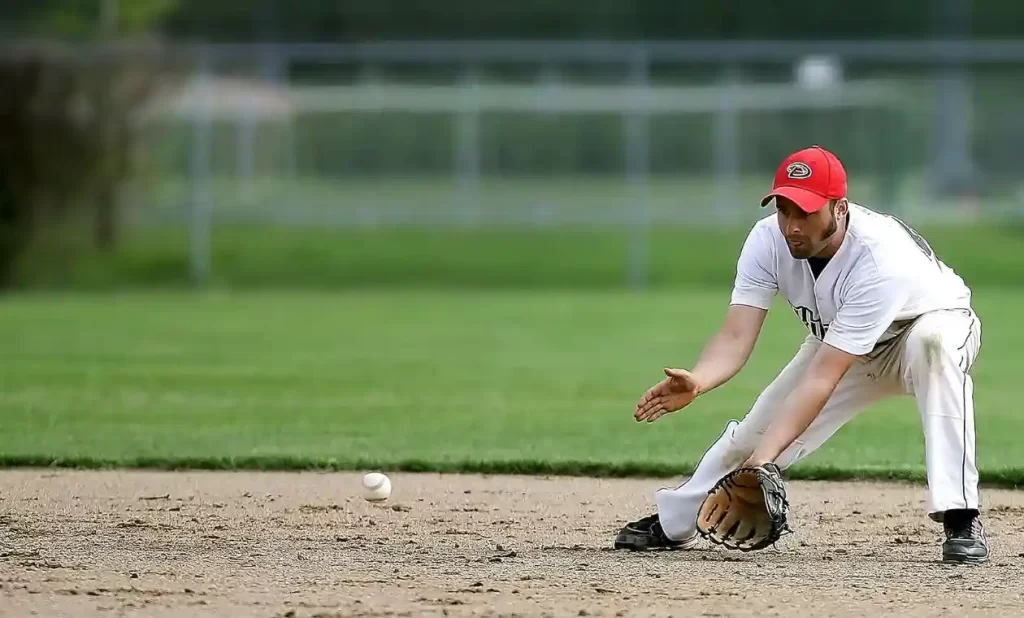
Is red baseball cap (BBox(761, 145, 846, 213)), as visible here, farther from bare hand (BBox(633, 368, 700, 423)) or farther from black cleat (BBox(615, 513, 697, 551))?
black cleat (BBox(615, 513, 697, 551))

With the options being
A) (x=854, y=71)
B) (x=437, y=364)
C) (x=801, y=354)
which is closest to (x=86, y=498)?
(x=801, y=354)

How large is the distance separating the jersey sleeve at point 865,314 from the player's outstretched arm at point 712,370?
32 cm

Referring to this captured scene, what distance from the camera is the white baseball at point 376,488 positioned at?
6.88 meters

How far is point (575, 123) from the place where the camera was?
21.9m

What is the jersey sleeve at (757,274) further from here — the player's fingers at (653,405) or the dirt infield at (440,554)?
the dirt infield at (440,554)

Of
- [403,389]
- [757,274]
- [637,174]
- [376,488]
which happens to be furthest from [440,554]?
[637,174]

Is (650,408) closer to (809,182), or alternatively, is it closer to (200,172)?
(809,182)

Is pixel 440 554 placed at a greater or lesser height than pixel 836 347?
lesser

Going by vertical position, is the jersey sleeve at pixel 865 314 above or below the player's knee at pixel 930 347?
above

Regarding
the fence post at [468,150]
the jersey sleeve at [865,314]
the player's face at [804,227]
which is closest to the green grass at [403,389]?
the jersey sleeve at [865,314]

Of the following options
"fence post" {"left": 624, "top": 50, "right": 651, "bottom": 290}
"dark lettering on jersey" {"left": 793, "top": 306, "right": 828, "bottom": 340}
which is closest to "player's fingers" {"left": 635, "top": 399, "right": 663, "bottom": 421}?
"dark lettering on jersey" {"left": 793, "top": 306, "right": 828, "bottom": 340}

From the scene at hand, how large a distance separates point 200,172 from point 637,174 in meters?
5.54

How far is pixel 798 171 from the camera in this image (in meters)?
5.25

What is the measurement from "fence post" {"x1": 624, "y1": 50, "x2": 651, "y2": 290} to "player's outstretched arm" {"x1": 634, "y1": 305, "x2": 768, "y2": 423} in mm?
14937
